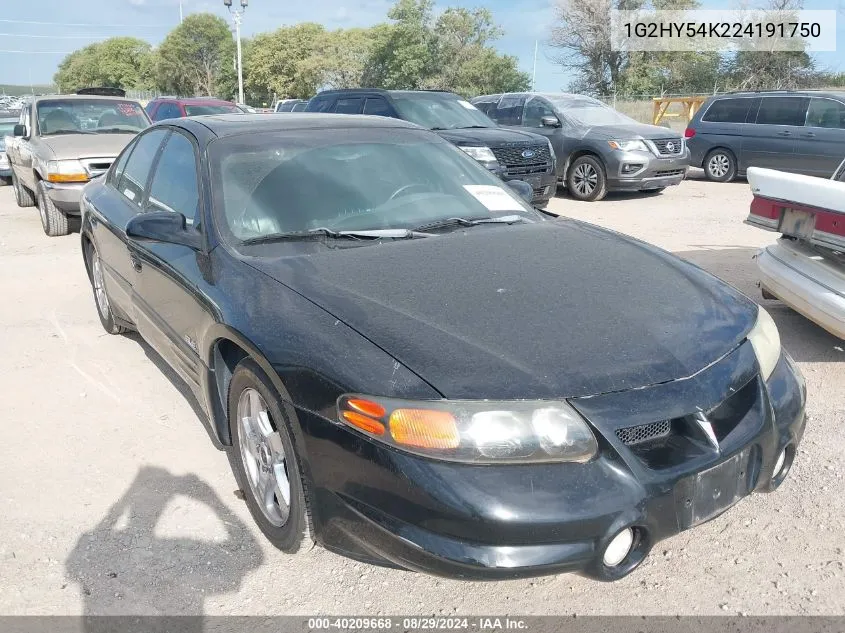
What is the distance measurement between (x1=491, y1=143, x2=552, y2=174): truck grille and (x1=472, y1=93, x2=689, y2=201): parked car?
1.68 m

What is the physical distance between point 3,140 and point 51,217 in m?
6.80

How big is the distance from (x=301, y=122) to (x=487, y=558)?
98.6 inches

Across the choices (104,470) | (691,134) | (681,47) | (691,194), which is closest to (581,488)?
(104,470)

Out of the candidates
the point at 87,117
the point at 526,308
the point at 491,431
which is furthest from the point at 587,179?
the point at 491,431

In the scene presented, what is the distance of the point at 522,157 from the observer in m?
9.55

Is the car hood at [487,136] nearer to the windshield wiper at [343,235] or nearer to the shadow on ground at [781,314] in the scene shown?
the shadow on ground at [781,314]

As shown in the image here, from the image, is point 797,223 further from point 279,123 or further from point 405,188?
point 279,123

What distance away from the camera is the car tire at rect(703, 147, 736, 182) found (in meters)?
13.4

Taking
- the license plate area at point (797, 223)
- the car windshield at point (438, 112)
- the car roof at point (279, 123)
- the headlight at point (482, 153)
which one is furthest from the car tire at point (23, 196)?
the license plate area at point (797, 223)

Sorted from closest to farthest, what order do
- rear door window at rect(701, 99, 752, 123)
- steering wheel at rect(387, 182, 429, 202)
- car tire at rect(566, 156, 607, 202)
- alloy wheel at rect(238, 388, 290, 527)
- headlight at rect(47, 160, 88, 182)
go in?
1. alloy wheel at rect(238, 388, 290, 527)
2. steering wheel at rect(387, 182, 429, 202)
3. headlight at rect(47, 160, 88, 182)
4. car tire at rect(566, 156, 607, 202)
5. rear door window at rect(701, 99, 752, 123)

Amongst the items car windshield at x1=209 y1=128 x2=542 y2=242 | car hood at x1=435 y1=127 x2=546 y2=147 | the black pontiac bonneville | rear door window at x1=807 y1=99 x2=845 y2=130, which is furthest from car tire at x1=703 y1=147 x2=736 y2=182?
the black pontiac bonneville

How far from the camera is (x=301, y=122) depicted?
369 centimetres

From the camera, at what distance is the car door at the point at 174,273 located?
3.14 meters

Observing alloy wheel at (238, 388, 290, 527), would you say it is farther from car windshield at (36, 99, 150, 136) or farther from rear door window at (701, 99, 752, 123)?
rear door window at (701, 99, 752, 123)
